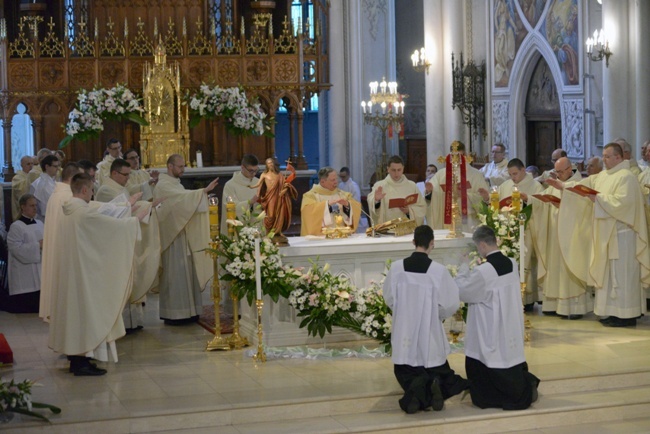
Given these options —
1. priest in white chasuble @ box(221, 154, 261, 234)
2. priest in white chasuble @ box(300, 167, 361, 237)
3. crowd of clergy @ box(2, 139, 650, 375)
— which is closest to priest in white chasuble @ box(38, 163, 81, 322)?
crowd of clergy @ box(2, 139, 650, 375)

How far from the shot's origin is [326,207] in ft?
36.1

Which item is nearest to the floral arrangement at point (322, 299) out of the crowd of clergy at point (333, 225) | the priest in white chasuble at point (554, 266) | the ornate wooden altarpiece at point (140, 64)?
the crowd of clergy at point (333, 225)

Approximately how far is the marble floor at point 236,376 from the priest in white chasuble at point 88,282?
299mm

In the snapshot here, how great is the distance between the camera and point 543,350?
9.98 m

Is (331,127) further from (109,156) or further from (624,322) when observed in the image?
(624,322)

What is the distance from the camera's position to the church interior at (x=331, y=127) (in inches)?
333

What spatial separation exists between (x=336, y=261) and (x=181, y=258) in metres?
2.07

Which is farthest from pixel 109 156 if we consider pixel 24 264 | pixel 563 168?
pixel 563 168

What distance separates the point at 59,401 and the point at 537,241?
215 inches

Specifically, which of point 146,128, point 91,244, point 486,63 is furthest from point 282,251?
point 486,63

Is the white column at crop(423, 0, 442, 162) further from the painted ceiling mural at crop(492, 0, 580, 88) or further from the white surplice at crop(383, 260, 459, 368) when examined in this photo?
the white surplice at crop(383, 260, 459, 368)

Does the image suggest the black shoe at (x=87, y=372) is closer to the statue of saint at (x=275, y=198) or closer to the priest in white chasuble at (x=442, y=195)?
the statue of saint at (x=275, y=198)

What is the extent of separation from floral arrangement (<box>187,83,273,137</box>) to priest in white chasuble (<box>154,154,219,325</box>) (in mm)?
5789

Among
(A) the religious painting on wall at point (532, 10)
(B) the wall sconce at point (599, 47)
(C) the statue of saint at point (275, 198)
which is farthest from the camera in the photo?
(A) the religious painting on wall at point (532, 10)
